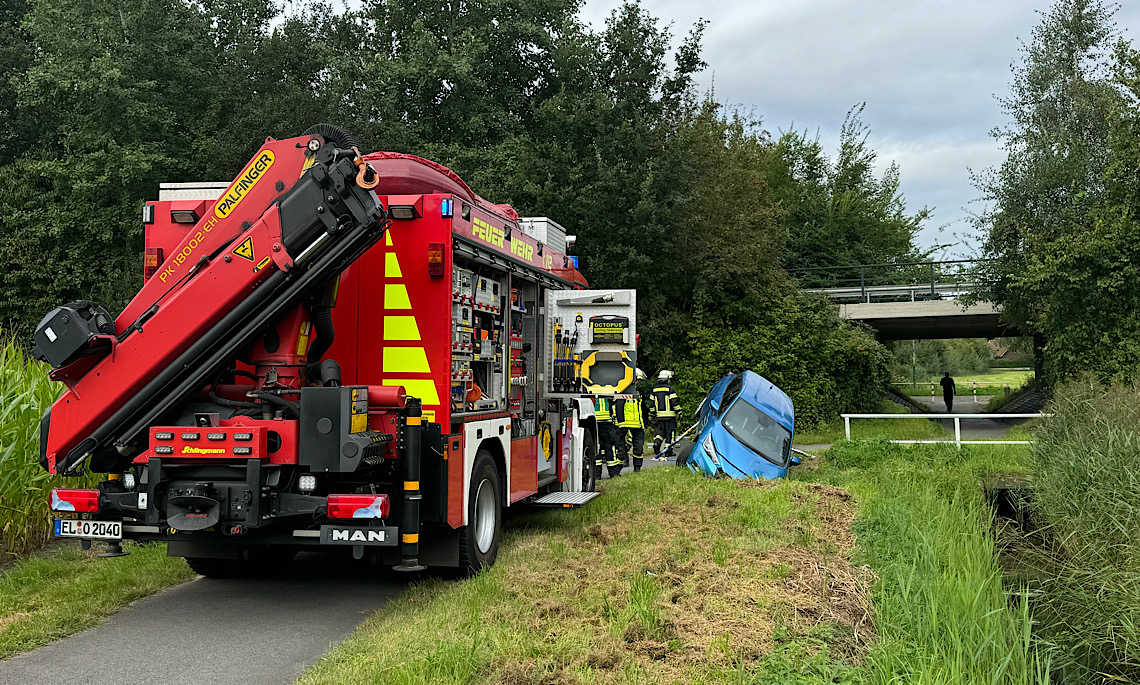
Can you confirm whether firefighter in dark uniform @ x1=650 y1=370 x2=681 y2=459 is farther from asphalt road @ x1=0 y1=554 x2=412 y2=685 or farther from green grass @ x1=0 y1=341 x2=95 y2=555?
green grass @ x1=0 y1=341 x2=95 y2=555

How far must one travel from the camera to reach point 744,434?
13.7 meters

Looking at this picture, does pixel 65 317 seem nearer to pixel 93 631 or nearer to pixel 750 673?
pixel 93 631

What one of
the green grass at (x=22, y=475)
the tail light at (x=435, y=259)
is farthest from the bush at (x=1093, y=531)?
the green grass at (x=22, y=475)

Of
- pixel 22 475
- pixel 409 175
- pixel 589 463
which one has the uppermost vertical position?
pixel 409 175

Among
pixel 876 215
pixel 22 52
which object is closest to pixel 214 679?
pixel 22 52

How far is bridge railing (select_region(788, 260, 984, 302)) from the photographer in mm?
28000

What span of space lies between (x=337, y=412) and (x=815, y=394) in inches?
813

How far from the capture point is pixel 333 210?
6.03m

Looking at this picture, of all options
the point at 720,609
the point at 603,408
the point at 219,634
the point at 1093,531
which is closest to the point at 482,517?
the point at 219,634

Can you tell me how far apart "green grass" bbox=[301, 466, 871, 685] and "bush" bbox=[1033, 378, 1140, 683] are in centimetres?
145

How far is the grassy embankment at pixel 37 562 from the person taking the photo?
622cm

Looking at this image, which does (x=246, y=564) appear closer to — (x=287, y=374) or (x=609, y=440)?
(x=287, y=374)

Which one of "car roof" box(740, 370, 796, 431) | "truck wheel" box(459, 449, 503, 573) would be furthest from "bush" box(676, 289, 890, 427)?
"truck wheel" box(459, 449, 503, 573)

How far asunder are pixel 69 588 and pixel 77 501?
104cm
